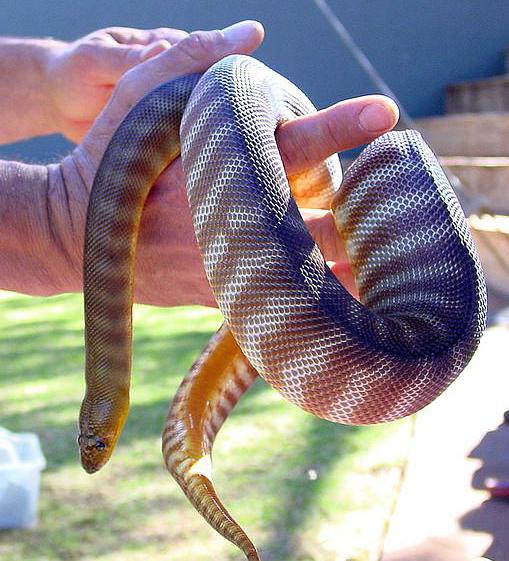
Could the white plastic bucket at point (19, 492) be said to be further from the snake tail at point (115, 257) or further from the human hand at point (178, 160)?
the snake tail at point (115, 257)

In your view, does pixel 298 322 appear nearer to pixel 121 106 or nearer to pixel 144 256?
pixel 144 256

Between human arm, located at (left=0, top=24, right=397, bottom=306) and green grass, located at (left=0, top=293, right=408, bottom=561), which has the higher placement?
human arm, located at (left=0, top=24, right=397, bottom=306)

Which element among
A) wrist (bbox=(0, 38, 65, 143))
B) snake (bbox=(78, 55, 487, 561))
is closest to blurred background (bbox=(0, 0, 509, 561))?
wrist (bbox=(0, 38, 65, 143))

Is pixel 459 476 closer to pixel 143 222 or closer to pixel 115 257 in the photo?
pixel 143 222

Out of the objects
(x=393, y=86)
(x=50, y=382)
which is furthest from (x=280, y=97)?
(x=393, y=86)

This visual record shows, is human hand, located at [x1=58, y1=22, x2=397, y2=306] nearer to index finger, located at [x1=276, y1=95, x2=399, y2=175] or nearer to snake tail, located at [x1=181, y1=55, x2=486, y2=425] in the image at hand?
index finger, located at [x1=276, y1=95, x2=399, y2=175]

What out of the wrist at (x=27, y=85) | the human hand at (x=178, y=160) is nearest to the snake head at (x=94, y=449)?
the human hand at (x=178, y=160)

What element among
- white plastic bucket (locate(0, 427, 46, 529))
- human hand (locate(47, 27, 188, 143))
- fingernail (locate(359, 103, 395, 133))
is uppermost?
fingernail (locate(359, 103, 395, 133))
